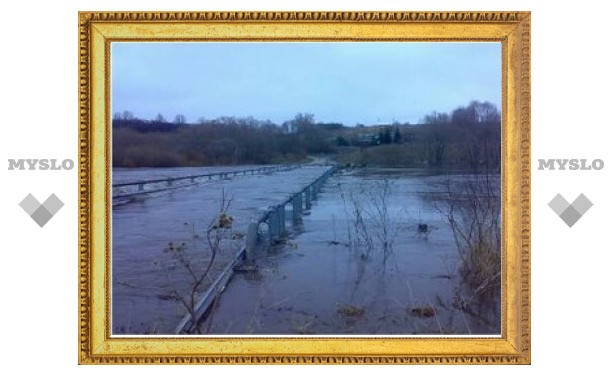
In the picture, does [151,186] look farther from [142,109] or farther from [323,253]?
[323,253]

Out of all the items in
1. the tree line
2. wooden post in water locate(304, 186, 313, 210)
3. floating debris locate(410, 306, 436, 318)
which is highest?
the tree line

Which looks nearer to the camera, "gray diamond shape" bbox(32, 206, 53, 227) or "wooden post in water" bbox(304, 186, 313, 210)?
"gray diamond shape" bbox(32, 206, 53, 227)

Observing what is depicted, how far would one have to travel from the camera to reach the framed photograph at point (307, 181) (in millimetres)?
2346

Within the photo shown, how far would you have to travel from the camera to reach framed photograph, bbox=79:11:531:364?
2.35 m

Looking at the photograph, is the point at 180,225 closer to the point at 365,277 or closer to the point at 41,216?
the point at 41,216

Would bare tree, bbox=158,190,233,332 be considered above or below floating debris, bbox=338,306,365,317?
above

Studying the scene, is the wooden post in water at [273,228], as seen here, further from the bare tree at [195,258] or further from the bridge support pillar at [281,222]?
the bare tree at [195,258]

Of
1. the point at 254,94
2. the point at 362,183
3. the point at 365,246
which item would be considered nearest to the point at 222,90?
the point at 254,94

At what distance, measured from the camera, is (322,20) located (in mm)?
2338

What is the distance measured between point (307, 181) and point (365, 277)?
0.51 metres

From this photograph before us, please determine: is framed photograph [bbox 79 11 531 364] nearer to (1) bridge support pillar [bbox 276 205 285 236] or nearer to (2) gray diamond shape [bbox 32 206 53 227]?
(1) bridge support pillar [bbox 276 205 285 236]

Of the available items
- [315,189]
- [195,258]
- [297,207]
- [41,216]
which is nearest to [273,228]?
[297,207]
